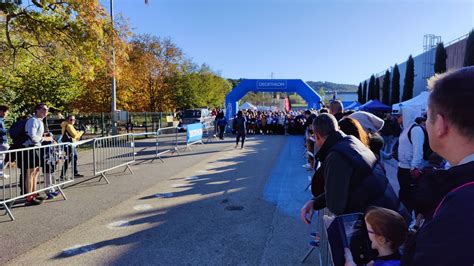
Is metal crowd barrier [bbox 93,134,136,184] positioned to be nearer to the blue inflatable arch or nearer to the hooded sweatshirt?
the hooded sweatshirt

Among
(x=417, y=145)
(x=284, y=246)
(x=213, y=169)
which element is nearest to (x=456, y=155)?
(x=284, y=246)

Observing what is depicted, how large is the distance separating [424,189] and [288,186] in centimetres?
672

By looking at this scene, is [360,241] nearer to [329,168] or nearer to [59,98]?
[329,168]

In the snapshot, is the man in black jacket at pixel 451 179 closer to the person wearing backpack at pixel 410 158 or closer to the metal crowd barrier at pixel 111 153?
the person wearing backpack at pixel 410 158

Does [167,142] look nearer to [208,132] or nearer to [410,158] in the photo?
[208,132]

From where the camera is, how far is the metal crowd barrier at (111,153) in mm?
9143

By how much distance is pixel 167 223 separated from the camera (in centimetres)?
560

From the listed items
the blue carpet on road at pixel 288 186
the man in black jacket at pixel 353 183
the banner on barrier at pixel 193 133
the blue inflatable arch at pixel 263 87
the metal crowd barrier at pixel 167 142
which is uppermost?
the blue inflatable arch at pixel 263 87

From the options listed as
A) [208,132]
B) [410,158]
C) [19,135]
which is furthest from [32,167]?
[208,132]

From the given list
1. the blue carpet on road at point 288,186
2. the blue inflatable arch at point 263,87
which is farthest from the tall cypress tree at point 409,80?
Result: the blue carpet on road at point 288,186

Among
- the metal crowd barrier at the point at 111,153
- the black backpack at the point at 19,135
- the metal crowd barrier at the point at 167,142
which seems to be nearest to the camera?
the black backpack at the point at 19,135

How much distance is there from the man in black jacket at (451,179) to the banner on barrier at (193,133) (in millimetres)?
14718

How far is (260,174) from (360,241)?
7.52m

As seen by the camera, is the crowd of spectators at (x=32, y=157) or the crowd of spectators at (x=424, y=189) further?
the crowd of spectators at (x=32, y=157)
